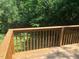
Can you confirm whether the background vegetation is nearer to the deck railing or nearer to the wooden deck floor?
the deck railing

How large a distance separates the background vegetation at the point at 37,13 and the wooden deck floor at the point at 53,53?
3998mm

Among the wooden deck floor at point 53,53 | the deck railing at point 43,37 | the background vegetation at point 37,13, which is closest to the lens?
the wooden deck floor at point 53,53

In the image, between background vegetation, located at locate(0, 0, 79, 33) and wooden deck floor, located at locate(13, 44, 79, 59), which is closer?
wooden deck floor, located at locate(13, 44, 79, 59)

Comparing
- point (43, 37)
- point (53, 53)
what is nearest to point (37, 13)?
point (43, 37)

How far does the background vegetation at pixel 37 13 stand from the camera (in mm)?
9130

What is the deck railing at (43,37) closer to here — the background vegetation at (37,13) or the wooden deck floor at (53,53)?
the wooden deck floor at (53,53)

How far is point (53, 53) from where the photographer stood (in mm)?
4918

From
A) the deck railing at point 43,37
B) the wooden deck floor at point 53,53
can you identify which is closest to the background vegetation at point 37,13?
the deck railing at point 43,37

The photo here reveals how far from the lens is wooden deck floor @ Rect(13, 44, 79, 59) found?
460 centimetres

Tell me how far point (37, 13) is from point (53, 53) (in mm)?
6341

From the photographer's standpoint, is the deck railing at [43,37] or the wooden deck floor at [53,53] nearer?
the wooden deck floor at [53,53]

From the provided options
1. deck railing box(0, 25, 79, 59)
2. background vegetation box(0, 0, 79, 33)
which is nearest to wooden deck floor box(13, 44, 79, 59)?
deck railing box(0, 25, 79, 59)

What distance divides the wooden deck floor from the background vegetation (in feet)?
13.1

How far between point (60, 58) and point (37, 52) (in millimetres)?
710
